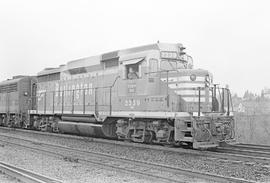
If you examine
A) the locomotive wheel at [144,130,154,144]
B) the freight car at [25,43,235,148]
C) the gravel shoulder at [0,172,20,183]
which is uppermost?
the freight car at [25,43,235,148]

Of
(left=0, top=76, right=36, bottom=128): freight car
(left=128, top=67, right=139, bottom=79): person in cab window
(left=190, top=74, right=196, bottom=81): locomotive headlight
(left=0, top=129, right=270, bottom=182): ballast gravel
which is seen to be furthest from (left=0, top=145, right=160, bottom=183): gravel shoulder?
(left=0, top=76, right=36, bottom=128): freight car

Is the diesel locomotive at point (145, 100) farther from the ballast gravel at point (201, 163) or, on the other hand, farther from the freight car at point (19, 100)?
the freight car at point (19, 100)

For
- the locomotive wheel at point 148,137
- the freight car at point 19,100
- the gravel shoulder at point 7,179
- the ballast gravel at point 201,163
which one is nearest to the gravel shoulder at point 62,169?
the gravel shoulder at point 7,179

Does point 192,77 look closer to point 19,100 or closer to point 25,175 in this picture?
point 25,175

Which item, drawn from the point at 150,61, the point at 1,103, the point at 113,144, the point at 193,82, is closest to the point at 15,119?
the point at 1,103

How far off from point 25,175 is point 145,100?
5.69 meters

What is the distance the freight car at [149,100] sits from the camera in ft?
33.4

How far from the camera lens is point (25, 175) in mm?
6543

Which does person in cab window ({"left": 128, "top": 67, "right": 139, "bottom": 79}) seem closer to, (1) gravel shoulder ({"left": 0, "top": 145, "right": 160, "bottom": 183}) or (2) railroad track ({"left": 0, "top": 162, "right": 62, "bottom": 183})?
(1) gravel shoulder ({"left": 0, "top": 145, "right": 160, "bottom": 183})

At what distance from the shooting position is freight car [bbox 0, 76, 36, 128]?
19969 millimetres

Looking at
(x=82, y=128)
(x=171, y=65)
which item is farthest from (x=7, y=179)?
(x=82, y=128)

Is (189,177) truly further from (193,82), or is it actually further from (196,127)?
(193,82)

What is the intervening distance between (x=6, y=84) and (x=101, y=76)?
37.6ft

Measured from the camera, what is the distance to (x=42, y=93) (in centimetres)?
1859
